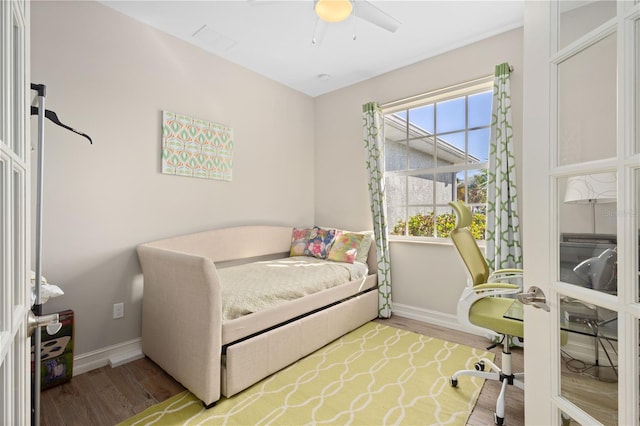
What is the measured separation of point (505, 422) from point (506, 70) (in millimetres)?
2502

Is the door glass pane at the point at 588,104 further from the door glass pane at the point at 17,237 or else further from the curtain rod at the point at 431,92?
the curtain rod at the point at 431,92

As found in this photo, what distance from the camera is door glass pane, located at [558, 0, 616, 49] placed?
2.09 ft

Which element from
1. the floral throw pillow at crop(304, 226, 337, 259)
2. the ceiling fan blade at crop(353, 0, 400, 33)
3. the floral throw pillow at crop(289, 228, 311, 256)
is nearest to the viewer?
the ceiling fan blade at crop(353, 0, 400, 33)

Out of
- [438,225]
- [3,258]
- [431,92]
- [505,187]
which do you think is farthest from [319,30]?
[3,258]

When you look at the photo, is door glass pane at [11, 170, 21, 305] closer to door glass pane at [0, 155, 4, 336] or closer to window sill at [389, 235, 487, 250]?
door glass pane at [0, 155, 4, 336]

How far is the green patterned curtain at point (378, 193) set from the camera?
123 inches

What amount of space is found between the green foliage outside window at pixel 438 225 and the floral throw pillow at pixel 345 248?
50 centimetres

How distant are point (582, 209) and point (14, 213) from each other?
1284mm

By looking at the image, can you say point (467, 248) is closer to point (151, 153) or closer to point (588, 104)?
point (588, 104)

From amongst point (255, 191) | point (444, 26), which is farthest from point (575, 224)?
point (255, 191)

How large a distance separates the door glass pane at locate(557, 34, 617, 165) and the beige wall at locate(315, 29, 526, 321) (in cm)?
202

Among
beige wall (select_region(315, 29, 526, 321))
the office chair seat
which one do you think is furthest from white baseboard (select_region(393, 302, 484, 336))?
the office chair seat

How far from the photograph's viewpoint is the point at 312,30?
2.60 meters

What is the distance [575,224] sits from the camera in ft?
2.38
